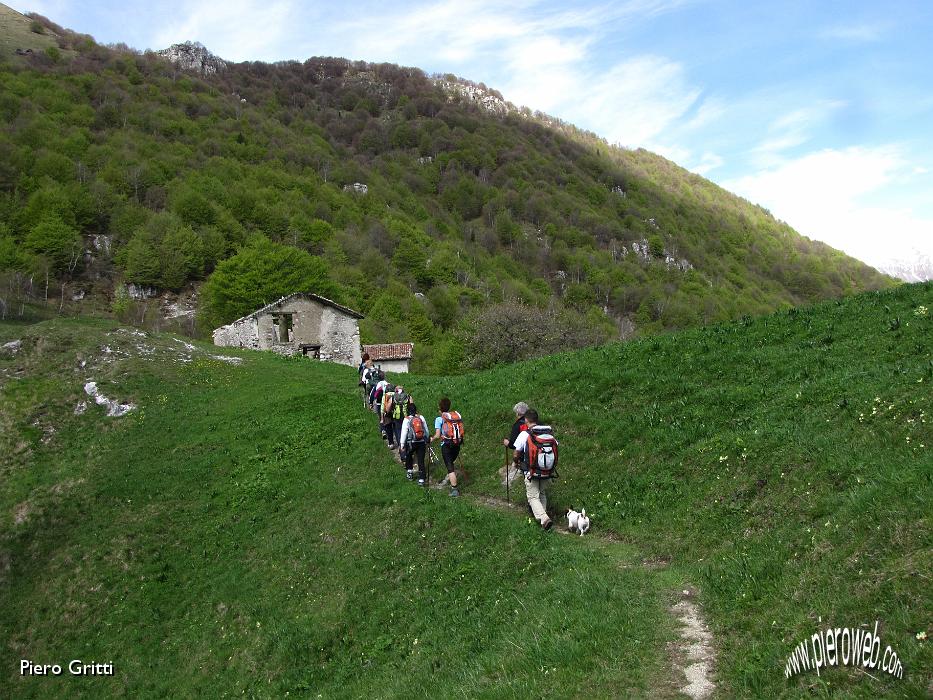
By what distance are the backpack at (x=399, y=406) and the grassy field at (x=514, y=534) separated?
1.64 m

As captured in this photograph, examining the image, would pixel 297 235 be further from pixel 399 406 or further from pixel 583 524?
pixel 583 524

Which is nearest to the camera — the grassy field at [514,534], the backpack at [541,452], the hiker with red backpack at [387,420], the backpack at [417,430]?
the grassy field at [514,534]

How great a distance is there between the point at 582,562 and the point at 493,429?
821 cm

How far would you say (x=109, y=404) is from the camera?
2708cm

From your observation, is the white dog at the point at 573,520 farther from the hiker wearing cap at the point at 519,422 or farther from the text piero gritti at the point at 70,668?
the text piero gritti at the point at 70,668

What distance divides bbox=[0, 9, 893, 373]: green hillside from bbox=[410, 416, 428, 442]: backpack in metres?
34.9

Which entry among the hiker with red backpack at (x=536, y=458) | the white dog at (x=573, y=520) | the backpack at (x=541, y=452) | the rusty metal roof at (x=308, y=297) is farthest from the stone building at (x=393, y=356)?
the backpack at (x=541, y=452)

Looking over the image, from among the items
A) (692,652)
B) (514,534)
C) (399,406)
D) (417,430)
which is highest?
(399,406)

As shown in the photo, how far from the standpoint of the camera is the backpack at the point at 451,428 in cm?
1502

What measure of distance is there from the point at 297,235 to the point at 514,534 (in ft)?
396

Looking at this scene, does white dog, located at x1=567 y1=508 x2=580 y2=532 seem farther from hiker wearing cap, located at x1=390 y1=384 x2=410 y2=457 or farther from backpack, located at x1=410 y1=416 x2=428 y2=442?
hiker wearing cap, located at x1=390 y1=384 x2=410 y2=457

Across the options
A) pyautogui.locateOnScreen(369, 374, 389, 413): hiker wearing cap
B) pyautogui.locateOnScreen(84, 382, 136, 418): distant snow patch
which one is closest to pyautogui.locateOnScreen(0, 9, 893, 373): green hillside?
pyautogui.locateOnScreen(369, 374, 389, 413): hiker wearing cap

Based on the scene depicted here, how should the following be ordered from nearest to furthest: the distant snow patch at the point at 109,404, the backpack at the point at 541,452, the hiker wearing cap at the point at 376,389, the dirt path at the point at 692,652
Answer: the dirt path at the point at 692,652
the backpack at the point at 541,452
the hiker wearing cap at the point at 376,389
the distant snow patch at the point at 109,404
